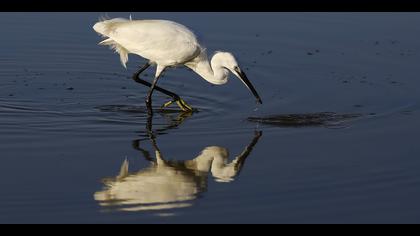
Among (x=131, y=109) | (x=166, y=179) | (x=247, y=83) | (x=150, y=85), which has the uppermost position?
(x=150, y=85)

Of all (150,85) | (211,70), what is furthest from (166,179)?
(150,85)

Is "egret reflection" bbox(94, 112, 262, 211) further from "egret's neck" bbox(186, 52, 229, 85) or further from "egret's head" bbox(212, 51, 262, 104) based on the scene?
"egret's neck" bbox(186, 52, 229, 85)

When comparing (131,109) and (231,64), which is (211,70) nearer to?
(231,64)

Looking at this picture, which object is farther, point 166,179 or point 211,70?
point 211,70

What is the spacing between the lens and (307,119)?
40.2ft

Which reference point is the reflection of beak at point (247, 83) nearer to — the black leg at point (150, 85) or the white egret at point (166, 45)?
the white egret at point (166, 45)

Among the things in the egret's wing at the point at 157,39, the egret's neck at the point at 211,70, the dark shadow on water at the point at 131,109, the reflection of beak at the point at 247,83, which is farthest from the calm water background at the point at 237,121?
the egret's wing at the point at 157,39

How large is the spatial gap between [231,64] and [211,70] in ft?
1.52

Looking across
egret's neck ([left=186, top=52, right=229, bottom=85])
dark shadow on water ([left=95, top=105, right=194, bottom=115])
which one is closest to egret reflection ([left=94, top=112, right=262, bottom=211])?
dark shadow on water ([left=95, top=105, right=194, bottom=115])

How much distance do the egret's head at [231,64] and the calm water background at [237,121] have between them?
300 millimetres

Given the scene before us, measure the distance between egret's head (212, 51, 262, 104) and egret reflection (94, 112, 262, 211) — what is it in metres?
1.51

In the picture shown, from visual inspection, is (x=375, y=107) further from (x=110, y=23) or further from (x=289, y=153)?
(x=110, y=23)

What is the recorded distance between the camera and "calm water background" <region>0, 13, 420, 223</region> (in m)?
8.87

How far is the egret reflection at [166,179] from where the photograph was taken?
8953 millimetres
